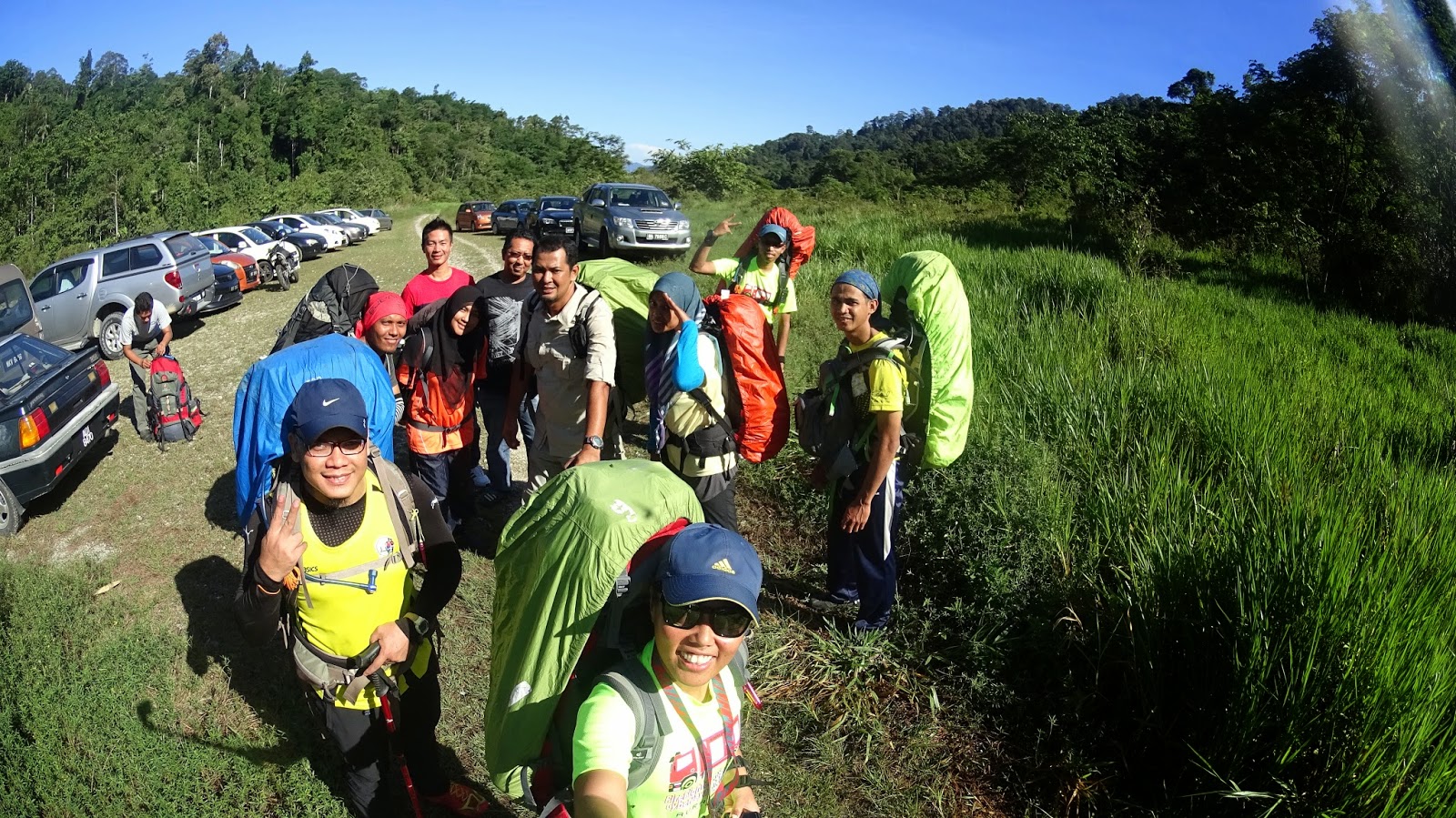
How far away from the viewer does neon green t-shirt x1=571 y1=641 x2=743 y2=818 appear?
4.88ft

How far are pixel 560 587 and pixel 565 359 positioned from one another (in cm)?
207

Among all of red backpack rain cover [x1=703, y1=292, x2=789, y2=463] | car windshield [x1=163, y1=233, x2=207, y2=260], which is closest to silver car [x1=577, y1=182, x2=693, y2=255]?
car windshield [x1=163, y1=233, x2=207, y2=260]

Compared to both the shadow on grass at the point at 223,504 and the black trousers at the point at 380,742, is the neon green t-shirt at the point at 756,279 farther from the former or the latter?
Result: the black trousers at the point at 380,742

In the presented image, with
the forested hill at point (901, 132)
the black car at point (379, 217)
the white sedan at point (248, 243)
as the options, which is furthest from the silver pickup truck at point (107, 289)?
the forested hill at point (901, 132)

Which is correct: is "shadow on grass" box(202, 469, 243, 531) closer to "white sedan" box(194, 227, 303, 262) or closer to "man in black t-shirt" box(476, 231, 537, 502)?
"man in black t-shirt" box(476, 231, 537, 502)

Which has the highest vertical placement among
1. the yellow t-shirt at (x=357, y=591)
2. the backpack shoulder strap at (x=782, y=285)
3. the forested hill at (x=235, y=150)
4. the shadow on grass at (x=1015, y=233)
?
the forested hill at (x=235, y=150)

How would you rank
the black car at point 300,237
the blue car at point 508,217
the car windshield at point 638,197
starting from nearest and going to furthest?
the car windshield at point 638,197
the black car at point 300,237
the blue car at point 508,217

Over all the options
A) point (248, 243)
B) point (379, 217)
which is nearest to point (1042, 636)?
point (248, 243)

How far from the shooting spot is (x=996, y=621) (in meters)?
3.62

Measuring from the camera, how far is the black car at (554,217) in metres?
19.2

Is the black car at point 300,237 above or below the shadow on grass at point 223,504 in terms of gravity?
above

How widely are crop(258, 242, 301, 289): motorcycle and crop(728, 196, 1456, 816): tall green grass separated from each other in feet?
46.6

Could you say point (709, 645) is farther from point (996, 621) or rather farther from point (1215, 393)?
point (1215, 393)

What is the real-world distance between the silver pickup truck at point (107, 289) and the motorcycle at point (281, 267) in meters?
3.07
